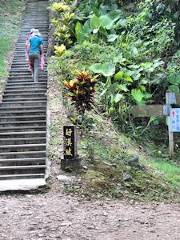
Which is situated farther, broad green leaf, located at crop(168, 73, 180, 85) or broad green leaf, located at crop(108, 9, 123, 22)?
broad green leaf, located at crop(108, 9, 123, 22)

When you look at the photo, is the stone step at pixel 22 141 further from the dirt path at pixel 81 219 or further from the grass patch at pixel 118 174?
the dirt path at pixel 81 219

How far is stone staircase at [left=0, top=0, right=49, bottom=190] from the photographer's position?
10.3 metres

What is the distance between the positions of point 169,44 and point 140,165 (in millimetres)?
6647

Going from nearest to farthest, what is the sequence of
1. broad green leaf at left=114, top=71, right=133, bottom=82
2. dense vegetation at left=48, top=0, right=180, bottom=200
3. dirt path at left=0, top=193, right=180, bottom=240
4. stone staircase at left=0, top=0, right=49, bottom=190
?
dirt path at left=0, top=193, right=180, bottom=240 < stone staircase at left=0, top=0, right=49, bottom=190 < dense vegetation at left=48, top=0, right=180, bottom=200 < broad green leaf at left=114, top=71, right=133, bottom=82

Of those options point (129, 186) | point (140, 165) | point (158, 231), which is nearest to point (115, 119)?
point (140, 165)

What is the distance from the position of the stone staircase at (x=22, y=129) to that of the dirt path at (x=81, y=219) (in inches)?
35.0

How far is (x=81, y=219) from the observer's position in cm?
768

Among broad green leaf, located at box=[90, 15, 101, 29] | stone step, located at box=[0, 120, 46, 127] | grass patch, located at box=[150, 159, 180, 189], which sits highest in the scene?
broad green leaf, located at box=[90, 15, 101, 29]

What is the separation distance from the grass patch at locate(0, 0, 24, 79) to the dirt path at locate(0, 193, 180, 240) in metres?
8.38

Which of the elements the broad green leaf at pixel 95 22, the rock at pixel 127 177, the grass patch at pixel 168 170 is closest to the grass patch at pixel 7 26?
the broad green leaf at pixel 95 22

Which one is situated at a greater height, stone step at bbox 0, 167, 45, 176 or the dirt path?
stone step at bbox 0, 167, 45, 176

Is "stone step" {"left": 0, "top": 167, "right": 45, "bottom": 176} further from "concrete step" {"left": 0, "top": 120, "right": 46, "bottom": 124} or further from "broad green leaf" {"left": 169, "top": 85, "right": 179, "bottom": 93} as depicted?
→ "broad green leaf" {"left": 169, "top": 85, "right": 179, "bottom": 93}

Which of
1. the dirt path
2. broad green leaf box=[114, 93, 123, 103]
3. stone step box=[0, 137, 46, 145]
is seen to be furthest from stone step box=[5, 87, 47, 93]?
the dirt path

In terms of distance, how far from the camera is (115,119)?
14.0 metres
